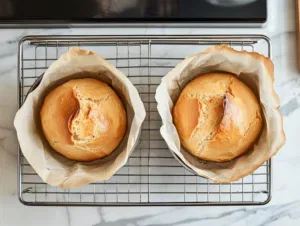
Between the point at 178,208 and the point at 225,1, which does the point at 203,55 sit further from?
the point at 178,208

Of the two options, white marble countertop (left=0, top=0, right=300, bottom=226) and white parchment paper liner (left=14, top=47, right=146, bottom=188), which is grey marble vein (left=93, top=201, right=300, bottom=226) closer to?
white marble countertop (left=0, top=0, right=300, bottom=226)

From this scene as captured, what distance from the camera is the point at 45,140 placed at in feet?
3.00

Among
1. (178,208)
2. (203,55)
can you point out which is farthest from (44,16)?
(178,208)

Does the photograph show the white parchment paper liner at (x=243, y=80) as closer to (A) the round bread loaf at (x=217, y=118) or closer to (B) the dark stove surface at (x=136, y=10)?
(A) the round bread loaf at (x=217, y=118)

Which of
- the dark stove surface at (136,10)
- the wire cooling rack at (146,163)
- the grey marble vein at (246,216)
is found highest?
the dark stove surface at (136,10)

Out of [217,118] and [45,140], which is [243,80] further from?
[45,140]

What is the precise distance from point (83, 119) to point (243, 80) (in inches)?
12.4

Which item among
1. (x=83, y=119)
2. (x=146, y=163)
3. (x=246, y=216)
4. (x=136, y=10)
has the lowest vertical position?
(x=246, y=216)

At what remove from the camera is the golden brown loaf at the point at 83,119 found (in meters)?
0.84

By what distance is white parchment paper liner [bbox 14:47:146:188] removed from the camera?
86 cm

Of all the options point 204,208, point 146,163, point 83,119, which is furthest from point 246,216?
point 83,119

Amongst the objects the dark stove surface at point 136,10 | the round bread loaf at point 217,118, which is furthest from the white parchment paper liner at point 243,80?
the dark stove surface at point 136,10

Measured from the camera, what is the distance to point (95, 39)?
3.15 ft

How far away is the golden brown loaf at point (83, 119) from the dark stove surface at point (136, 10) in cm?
17
